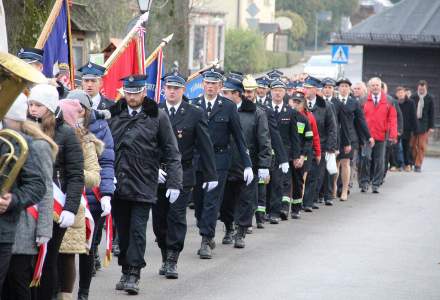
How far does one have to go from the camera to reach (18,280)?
7570mm

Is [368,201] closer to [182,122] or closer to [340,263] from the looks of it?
[340,263]

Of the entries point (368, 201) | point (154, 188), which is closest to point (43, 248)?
point (154, 188)

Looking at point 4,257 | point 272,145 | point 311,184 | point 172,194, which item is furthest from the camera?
point 311,184

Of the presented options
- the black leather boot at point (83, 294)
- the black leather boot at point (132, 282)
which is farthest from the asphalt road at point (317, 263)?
the black leather boot at point (83, 294)

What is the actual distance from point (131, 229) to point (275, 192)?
6368 mm

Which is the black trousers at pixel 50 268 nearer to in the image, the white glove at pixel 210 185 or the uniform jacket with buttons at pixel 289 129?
the white glove at pixel 210 185

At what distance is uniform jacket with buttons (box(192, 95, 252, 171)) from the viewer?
1291 centimetres

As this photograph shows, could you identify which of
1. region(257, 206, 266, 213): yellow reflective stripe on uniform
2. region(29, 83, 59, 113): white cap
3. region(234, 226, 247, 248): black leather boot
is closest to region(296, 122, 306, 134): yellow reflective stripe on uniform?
region(257, 206, 266, 213): yellow reflective stripe on uniform

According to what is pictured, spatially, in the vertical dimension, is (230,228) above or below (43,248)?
below

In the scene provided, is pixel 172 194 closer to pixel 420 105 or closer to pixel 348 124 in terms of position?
pixel 348 124

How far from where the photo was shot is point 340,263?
498 inches

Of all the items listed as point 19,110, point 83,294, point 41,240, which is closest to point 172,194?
point 83,294

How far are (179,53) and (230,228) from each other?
38.3ft

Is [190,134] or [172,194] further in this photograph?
[190,134]
